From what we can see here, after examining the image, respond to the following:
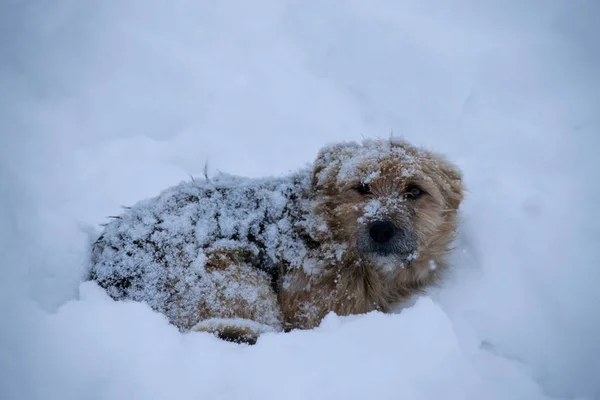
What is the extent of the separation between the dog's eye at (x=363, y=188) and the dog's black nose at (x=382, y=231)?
31 cm

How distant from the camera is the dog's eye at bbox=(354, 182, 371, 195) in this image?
10.8 feet

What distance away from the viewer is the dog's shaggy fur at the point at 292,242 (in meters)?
2.98

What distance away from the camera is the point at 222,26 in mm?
6430

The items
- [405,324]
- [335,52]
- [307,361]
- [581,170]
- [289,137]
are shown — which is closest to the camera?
[307,361]

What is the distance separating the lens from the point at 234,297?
3.02 m

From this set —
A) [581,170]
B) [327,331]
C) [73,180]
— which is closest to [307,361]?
[327,331]

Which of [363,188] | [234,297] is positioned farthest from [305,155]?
[234,297]

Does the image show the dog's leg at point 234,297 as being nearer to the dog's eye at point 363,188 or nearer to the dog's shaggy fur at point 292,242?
the dog's shaggy fur at point 292,242

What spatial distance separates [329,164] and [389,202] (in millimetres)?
640

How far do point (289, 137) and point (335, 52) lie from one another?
175cm

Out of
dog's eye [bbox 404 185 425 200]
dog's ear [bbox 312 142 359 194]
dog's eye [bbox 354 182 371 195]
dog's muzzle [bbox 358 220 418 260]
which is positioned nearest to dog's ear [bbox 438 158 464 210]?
dog's eye [bbox 404 185 425 200]

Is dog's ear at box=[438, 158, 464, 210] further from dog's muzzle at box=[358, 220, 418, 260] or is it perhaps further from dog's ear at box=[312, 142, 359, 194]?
dog's ear at box=[312, 142, 359, 194]

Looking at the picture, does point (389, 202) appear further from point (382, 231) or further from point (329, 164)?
point (329, 164)

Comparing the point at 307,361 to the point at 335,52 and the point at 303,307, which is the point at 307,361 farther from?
the point at 335,52
